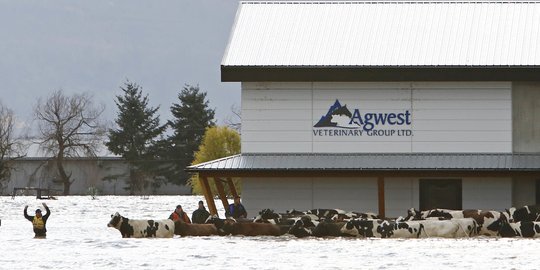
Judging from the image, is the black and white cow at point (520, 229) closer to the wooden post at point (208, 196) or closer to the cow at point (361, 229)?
the cow at point (361, 229)

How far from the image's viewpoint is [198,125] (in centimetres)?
13738

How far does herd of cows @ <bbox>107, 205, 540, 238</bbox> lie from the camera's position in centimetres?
4281

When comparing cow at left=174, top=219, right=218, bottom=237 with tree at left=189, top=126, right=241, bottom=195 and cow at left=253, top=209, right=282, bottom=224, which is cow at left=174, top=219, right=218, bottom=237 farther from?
tree at left=189, top=126, right=241, bottom=195

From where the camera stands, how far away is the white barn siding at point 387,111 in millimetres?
52156

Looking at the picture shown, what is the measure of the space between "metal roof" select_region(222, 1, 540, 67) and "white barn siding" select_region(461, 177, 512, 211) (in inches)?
175

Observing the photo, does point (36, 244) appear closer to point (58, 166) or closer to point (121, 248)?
point (121, 248)

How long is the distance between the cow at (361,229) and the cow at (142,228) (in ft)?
18.2

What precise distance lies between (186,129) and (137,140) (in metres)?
5.33

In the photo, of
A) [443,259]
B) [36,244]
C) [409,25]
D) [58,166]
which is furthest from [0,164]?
[443,259]

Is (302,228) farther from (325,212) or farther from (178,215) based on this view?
(325,212)

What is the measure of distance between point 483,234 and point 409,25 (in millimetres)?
14268

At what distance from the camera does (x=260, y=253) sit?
34.9m

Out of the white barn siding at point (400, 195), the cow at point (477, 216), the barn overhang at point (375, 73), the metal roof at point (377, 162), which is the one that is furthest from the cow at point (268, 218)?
the barn overhang at point (375, 73)

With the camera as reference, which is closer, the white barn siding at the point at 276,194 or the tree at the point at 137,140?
the white barn siding at the point at 276,194
